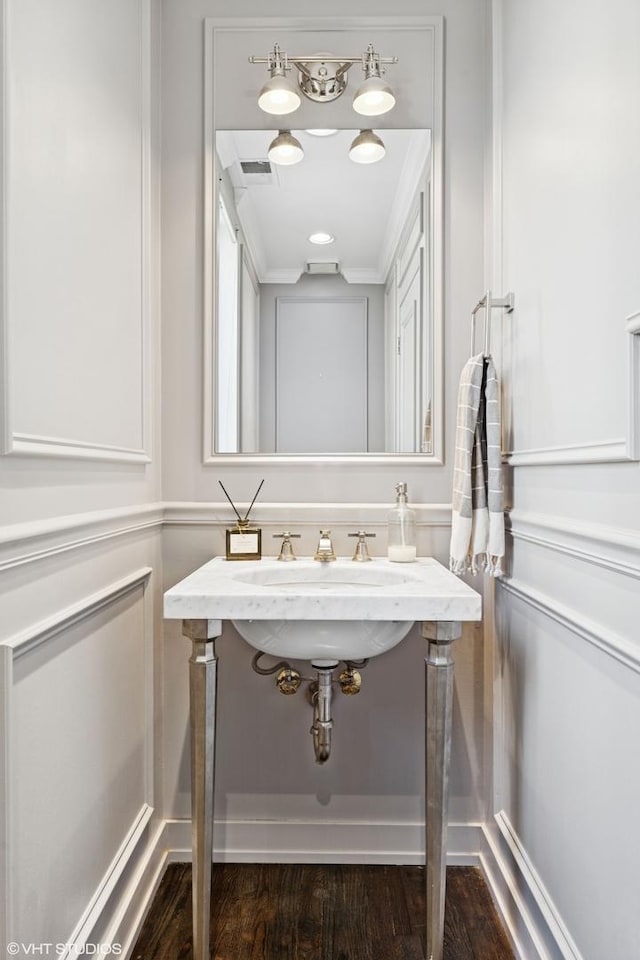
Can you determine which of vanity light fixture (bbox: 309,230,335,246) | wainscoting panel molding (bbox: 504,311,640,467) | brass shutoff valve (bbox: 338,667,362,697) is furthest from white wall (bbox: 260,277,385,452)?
wainscoting panel molding (bbox: 504,311,640,467)

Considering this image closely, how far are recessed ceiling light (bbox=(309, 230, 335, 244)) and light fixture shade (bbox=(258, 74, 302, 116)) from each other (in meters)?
0.32

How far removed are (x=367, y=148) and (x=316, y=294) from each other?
0.42m

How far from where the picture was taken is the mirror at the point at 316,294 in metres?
1.72

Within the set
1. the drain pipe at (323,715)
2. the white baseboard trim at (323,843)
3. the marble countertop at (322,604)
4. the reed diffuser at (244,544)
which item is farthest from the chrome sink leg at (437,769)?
the reed diffuser at (244,544)

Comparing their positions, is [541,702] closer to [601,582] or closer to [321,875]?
[601,582]

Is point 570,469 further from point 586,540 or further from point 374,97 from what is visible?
point 374,97

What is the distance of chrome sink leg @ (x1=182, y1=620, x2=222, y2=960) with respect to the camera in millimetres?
1281

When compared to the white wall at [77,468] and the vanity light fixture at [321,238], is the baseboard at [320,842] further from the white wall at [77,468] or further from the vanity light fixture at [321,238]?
the vanity light fixture at [321,238]

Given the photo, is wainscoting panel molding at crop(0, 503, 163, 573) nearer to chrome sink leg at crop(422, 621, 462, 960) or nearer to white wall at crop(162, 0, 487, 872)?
white wall at crop(162, 0, 487, 872)

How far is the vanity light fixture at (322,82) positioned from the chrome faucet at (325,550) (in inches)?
45.0

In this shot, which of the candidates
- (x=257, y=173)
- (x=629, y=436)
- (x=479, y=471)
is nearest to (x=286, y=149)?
(x=257, y=173)

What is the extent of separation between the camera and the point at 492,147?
1636 millimetres

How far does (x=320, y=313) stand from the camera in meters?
1.75

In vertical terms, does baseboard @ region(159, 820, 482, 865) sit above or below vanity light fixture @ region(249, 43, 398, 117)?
below
